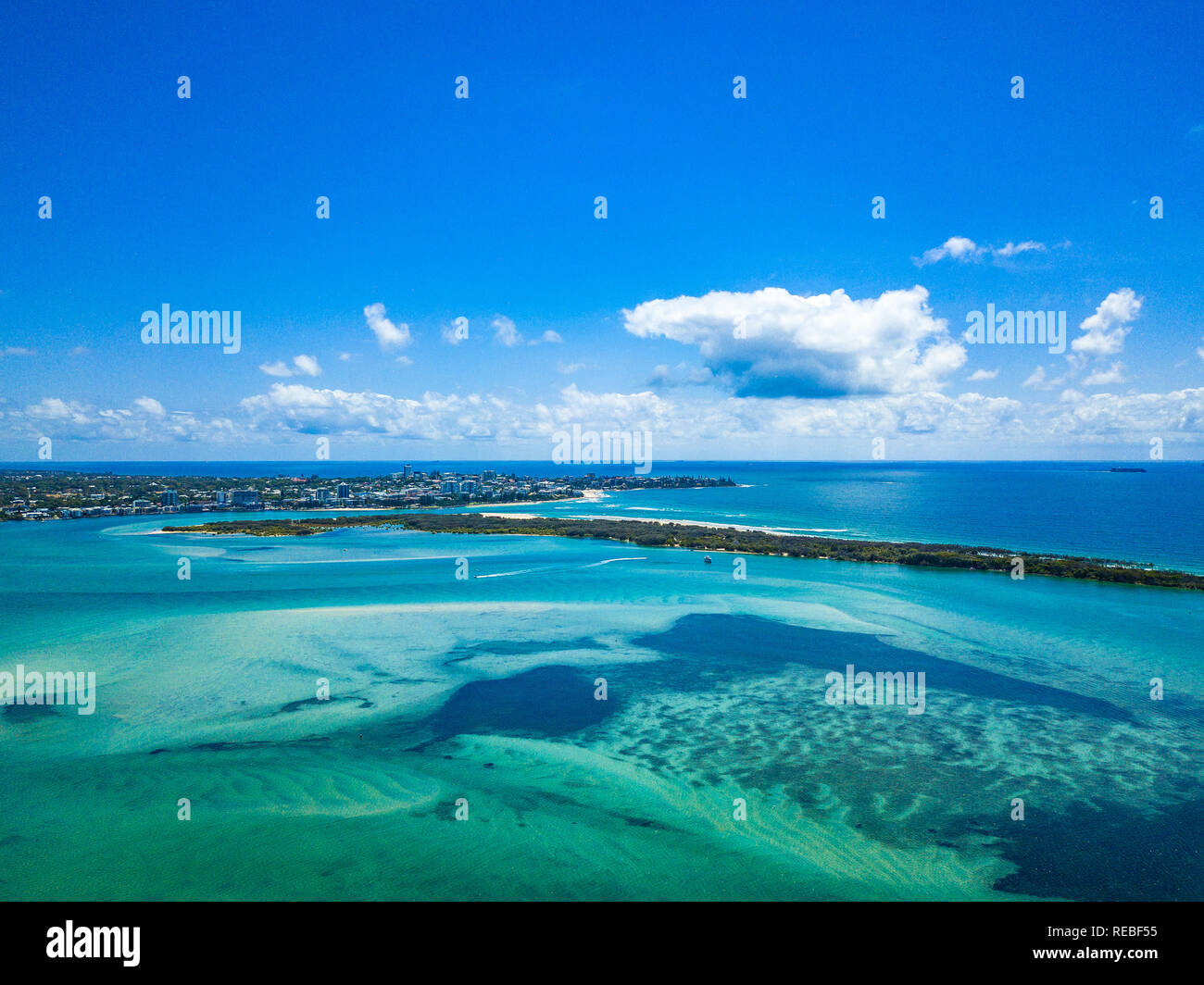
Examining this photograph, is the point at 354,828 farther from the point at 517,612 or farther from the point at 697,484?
the point at 697,484

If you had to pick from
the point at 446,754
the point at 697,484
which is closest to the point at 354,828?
the point at 446,754

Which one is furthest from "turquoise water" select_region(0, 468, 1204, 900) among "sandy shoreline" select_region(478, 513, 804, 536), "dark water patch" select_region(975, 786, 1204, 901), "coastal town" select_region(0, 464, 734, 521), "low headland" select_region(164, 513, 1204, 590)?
"coastal town" select_region(0, 464, 734, 521)

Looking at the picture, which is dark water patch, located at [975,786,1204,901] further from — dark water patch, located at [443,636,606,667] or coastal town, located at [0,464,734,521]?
coastal town, located at [0,464,734,521]

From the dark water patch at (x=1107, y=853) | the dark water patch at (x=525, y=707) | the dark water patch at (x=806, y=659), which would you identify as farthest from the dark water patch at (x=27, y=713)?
the dark water patch at (x=1107, y=853)

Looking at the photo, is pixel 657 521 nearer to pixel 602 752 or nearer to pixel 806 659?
pixel 806 659

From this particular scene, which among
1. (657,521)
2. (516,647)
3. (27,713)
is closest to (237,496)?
(657,521)

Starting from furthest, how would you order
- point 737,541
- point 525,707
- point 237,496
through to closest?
1. point 237,496
2. point 737,541
3. point 525,707
